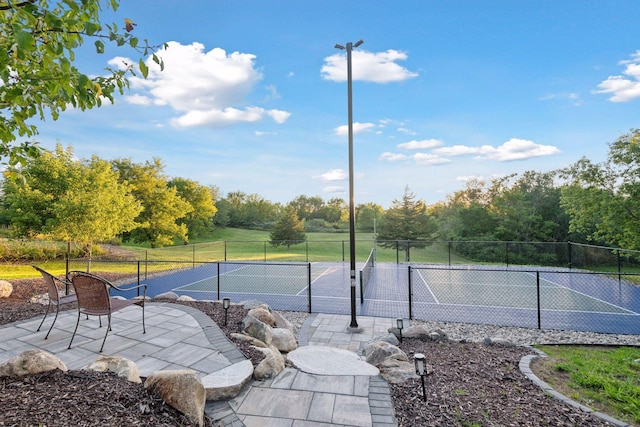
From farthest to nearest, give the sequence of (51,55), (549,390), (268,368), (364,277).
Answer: (364,277) < (268,368) < (549,390) < (51,55)

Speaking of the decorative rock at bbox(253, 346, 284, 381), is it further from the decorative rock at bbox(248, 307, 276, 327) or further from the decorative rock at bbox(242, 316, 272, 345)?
the decorative rock at bbox(248, 307, 276, 327)

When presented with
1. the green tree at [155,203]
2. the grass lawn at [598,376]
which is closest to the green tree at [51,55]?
the grass lawn at [598,376]

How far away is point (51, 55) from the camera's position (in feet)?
5.32

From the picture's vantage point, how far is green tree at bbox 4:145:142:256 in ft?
36.6

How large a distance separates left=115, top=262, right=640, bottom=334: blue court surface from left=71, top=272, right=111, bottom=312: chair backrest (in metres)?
3.55

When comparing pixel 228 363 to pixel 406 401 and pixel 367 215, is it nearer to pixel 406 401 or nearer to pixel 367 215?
pixel 406 401

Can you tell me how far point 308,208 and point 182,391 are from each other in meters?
37.8

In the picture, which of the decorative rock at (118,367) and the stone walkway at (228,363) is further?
the decorative rock at (118,367)

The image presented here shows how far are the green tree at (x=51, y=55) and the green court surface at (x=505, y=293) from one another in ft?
26.7

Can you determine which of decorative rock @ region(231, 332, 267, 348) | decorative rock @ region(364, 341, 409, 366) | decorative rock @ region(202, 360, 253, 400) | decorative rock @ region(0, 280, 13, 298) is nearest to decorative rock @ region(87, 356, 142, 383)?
decorative rock @ region(202, 360, 253, 400)

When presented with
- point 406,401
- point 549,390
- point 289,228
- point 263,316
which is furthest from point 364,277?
point 289,228

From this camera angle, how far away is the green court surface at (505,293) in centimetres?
815

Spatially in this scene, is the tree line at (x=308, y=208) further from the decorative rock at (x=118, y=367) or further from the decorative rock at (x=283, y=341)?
the decorative rock at (x=283, y=341)

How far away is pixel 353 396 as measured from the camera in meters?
2.81
